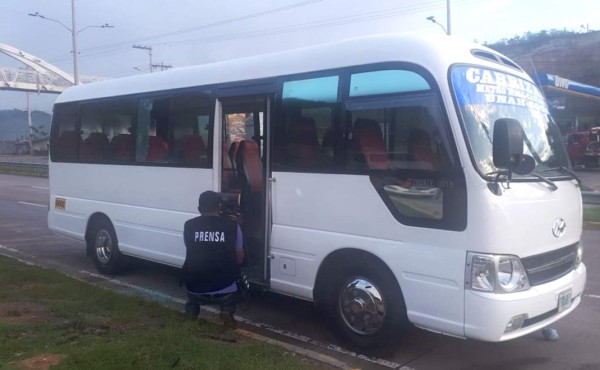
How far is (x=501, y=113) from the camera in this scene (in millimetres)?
5402

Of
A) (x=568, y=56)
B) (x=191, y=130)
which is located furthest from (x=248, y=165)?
(x=568, y=56)

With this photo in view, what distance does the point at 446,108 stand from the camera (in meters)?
5.11

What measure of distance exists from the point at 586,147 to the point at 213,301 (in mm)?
27438

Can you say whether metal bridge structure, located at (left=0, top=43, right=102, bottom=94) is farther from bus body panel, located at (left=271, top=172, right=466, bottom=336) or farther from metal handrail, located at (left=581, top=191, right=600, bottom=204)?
bus body panel, located at (left=271, top=172, right=466, bottom=336)

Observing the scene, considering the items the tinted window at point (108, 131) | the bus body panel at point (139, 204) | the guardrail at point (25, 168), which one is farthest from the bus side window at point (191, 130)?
the guardrail at point (25, 168)

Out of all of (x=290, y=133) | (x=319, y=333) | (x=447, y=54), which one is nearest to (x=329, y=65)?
(x=290, y=133)

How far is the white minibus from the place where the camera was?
4.95m

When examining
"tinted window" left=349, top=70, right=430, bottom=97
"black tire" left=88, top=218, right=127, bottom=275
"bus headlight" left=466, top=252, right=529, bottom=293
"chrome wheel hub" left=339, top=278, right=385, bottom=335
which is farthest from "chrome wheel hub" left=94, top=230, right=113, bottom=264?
"bus headlight" left=466, top=252, right=529, bottom=293

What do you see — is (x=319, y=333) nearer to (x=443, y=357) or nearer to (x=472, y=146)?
(x=443, y=357)

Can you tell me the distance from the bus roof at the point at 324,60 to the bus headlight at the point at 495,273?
5.22 ft

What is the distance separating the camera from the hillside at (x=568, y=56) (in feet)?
138

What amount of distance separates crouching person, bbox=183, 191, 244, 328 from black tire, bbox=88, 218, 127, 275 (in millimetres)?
3391

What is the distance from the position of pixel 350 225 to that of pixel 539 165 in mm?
1791

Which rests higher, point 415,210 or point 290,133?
point 290,133
